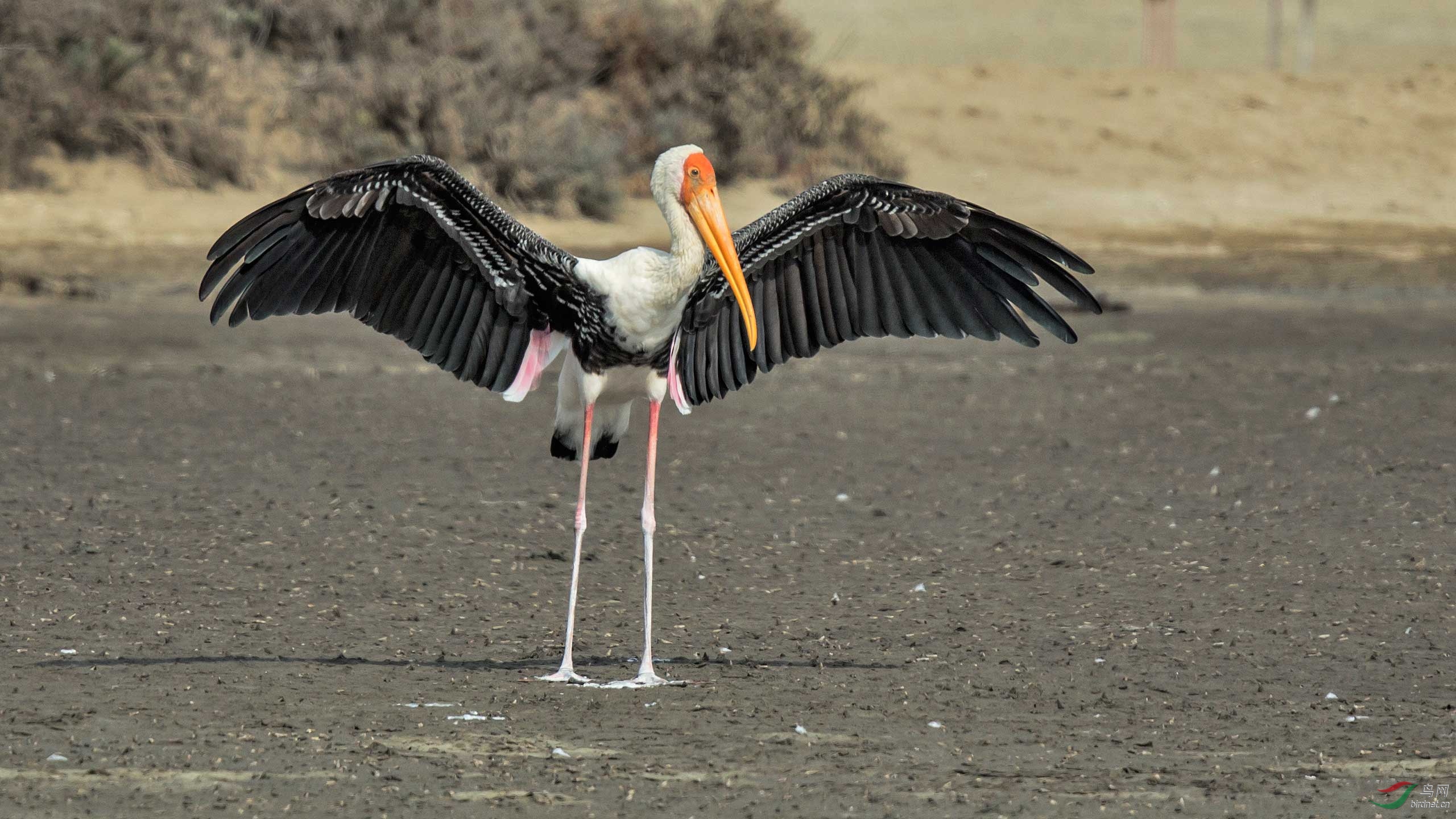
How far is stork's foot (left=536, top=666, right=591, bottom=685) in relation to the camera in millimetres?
5484

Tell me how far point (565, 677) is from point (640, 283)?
116cm

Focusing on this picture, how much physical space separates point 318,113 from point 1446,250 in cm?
1066

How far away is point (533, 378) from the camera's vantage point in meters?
5.70

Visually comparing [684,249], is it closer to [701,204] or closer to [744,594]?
[701,204]

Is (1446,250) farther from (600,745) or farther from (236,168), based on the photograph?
(600,745)

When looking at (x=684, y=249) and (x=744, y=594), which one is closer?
(x=684, y=249)

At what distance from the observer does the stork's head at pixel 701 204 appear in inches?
209

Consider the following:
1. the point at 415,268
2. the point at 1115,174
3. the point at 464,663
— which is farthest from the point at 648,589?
the point at 1115,174

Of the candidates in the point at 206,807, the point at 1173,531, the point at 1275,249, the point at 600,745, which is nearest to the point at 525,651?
the point at 600,745

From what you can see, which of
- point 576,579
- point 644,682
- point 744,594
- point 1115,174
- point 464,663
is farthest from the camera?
point 1115,174

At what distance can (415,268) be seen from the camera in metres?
5.68

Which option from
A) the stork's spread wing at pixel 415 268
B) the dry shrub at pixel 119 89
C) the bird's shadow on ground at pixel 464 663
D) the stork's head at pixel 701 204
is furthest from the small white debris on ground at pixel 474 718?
the dry shrub at pixel 119 89

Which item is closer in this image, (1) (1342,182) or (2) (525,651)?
(2) (525,651)

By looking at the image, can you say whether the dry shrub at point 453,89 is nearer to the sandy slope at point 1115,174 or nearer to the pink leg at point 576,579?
the sandy slope at point 1115,174
